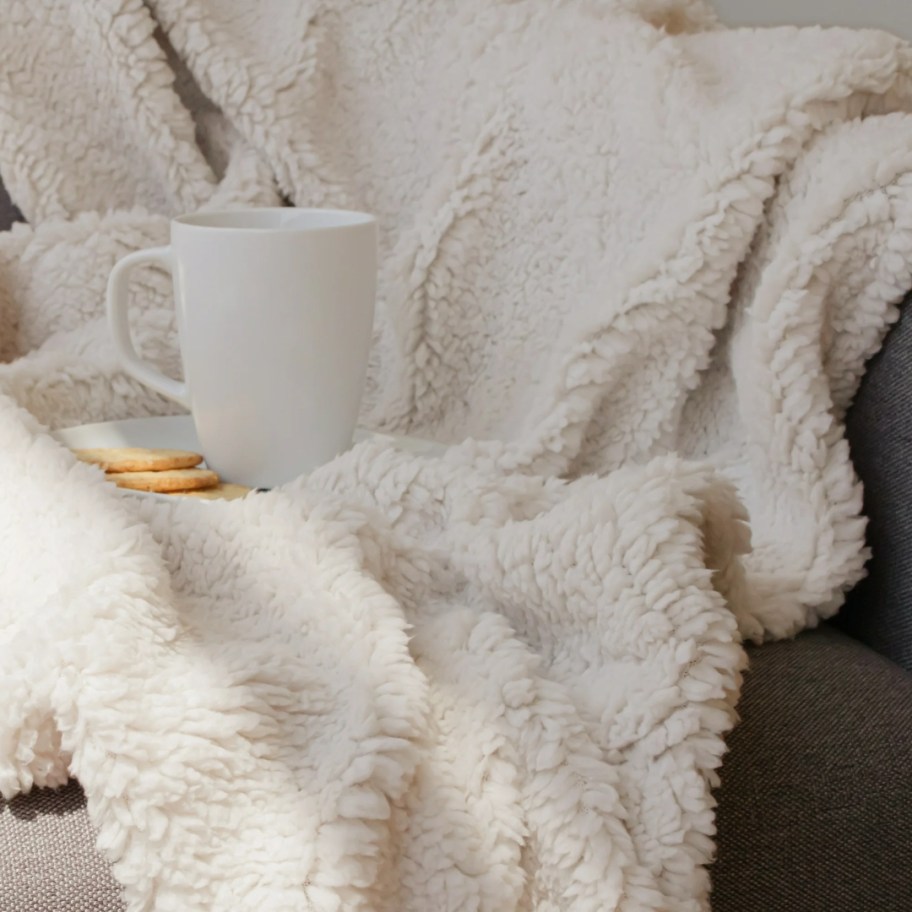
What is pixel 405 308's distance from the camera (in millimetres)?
817

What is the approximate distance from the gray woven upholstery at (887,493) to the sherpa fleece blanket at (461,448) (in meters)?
0.01

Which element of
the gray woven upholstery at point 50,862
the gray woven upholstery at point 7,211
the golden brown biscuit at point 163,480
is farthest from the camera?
the gray woven upholstery at point 7,211

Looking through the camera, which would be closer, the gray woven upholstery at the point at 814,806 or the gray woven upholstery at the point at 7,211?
the gray woven upholstery at the point at 814,806

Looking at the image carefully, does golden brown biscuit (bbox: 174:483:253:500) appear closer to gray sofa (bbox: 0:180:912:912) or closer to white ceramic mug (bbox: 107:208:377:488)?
white ceramic mug (bbox: 107:208:377:488)

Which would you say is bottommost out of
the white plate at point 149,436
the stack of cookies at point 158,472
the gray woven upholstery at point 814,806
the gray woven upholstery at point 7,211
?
the gray woven upholstery at point 814,806

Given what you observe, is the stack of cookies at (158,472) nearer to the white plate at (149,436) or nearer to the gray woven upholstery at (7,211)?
→ the white plate at (149,436)

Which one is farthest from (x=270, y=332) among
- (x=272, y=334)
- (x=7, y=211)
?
(x=7, y=211)

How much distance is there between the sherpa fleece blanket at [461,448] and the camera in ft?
1.34

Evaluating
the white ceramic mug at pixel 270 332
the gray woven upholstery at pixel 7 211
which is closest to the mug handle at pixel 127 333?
the white ceramic mug at pixel 270 332

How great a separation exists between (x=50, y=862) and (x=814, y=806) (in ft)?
1.00

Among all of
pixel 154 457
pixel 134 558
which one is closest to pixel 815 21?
pixel 154 457

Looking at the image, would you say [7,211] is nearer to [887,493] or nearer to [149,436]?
[149,436]

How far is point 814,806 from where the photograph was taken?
49cm

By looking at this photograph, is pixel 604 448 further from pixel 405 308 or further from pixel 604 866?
pixel 604 866
